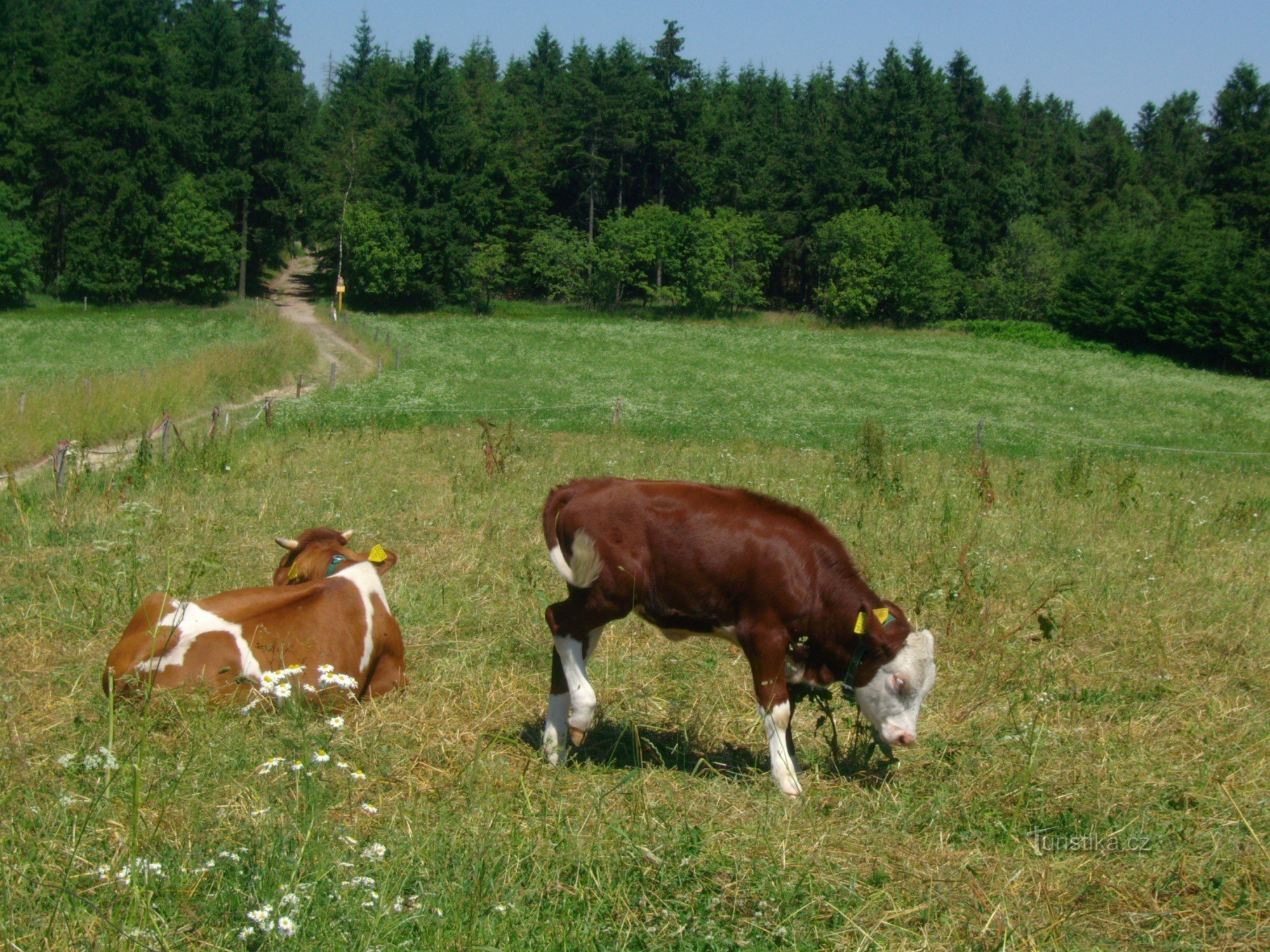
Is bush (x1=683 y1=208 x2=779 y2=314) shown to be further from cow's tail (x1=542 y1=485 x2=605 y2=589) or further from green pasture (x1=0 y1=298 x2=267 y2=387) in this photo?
cow's tail (x1=542 y1=485 x2=605 y2=589)

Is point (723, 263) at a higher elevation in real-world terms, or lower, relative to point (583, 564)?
higher

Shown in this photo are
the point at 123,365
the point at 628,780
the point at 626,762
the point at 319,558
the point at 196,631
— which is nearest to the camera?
the point at 628,780

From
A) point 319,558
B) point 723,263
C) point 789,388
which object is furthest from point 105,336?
point 319,558

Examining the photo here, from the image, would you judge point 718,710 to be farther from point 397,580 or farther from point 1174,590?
point 1174,590

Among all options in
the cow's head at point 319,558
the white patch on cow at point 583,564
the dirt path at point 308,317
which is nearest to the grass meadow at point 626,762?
the cow's head at point 319,558

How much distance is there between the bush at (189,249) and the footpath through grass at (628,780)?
5252 centimetres

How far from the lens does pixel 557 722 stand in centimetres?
557

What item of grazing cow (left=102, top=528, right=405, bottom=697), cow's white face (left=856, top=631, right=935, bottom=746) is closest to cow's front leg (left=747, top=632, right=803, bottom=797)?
cow's white face (left=856, top=631, right=935, bottom=746)

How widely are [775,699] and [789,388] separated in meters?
30.6

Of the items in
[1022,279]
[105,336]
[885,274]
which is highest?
[1022,279]

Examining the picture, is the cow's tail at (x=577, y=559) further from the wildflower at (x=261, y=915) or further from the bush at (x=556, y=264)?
the bush at (x=556, y=264)

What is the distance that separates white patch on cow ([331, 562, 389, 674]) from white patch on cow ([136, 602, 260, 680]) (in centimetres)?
63

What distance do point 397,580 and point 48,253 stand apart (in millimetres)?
62895

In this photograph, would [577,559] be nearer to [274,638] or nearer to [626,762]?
[626,762]
